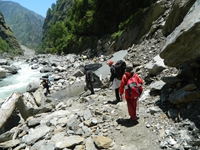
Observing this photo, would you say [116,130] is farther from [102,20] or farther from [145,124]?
A: [102,20]

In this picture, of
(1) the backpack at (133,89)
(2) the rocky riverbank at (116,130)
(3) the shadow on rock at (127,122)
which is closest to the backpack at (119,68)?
(2) the rocky riverbank at (116,130)

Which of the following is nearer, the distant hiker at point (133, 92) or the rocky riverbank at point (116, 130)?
the rocky riverbank at point (116, 130)

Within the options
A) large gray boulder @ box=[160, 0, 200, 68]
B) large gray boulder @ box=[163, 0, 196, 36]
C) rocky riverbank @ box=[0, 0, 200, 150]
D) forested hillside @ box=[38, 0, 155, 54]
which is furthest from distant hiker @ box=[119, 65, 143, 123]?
forested hillside @ box=[38, 0, 155, 54]

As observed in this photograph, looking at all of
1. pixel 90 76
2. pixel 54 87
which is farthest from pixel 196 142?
pixel 54 87

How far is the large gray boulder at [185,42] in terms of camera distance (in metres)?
4.54

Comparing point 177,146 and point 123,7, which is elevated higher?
point 123,7

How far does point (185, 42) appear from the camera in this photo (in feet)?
16.0

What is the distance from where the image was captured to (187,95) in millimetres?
5035

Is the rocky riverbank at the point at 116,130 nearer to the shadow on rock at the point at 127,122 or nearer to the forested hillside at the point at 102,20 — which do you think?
the shadow on rock at the point at 127,122

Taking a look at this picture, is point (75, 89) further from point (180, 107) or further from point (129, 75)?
point (180, 107)

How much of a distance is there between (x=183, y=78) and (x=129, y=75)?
1829 mm

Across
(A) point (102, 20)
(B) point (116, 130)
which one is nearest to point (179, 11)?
(B) point (116, 130)

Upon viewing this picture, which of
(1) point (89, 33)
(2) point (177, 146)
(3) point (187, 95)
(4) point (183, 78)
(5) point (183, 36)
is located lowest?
(2) point (177, 146)

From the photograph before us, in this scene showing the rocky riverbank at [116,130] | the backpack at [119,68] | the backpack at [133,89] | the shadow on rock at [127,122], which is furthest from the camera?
the backpack at [119,68]
